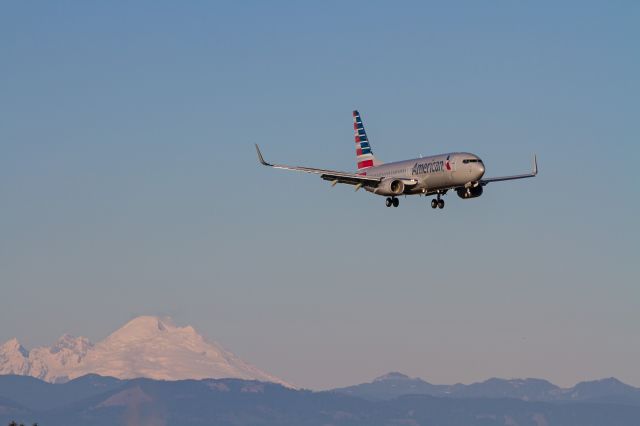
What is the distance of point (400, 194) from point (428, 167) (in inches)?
228

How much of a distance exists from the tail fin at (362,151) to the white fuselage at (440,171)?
20196 millimetres

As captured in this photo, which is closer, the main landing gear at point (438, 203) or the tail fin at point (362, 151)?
the main landing gear at point (438, 203)

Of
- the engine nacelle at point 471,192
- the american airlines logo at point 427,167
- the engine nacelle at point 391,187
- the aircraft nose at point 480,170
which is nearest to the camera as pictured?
the aircraft nose at point 480,170

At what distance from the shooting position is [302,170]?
169 m

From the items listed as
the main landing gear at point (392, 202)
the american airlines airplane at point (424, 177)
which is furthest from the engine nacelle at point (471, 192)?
the main landing gear at point (392, 202)

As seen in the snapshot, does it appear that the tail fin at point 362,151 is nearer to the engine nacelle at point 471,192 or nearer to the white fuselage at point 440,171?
the white fuselage at point 440,171

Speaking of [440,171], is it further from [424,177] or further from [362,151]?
[362,151]

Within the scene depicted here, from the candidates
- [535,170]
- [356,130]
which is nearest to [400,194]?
[535,170]

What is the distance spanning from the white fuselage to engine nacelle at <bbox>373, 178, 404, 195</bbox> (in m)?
0.90

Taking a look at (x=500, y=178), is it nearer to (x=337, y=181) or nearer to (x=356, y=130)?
(x=337, y=181)

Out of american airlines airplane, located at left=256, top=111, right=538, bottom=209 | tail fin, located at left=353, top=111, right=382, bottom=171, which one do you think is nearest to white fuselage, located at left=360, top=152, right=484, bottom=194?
american airlines airplane, located at left=256, top=111, right=538, bottom=209

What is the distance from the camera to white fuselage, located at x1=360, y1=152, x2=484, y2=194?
155875 millimetres

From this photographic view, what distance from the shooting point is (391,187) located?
164 m

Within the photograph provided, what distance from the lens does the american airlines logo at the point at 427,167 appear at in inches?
6240
